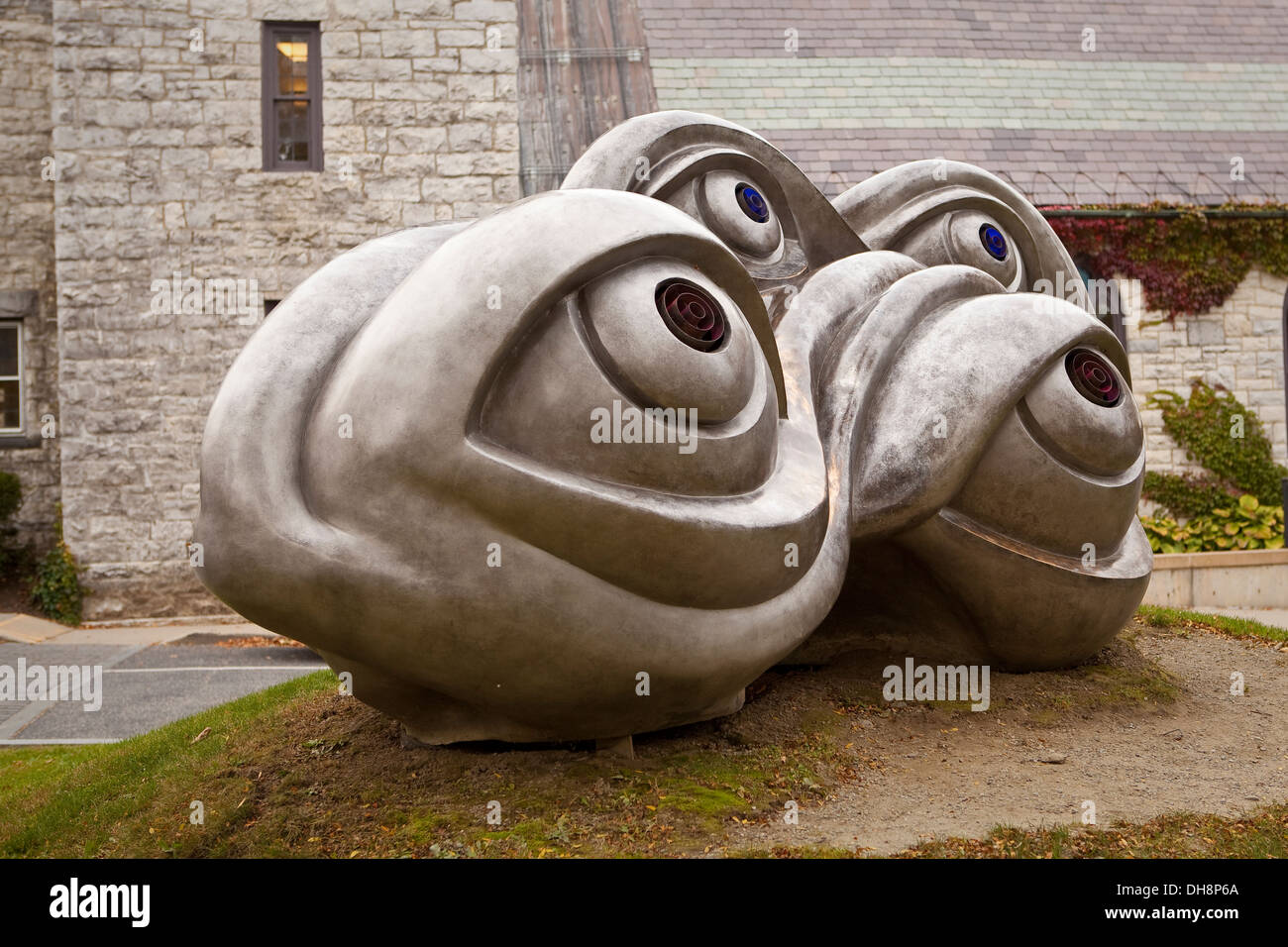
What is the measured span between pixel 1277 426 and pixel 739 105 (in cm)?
746

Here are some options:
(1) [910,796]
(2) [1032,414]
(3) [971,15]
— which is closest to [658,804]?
(1) [910,796]

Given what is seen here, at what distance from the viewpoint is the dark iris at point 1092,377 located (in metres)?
4.86

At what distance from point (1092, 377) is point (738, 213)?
1.73 m

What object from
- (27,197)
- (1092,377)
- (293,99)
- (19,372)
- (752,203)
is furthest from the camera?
(19,372)

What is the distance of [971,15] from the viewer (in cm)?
1467

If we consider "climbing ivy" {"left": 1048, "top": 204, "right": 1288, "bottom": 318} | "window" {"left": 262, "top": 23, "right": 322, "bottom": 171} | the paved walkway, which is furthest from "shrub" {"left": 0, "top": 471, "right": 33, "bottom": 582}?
"climbing ivy" {"left": 1048, "top": 204, "right": 1288, "bottom": 318}

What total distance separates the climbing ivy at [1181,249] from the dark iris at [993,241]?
24.6 feet

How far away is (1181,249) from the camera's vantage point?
12922 millimetres

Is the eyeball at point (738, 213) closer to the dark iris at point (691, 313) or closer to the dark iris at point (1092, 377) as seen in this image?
the dark iris at point (691, 313)

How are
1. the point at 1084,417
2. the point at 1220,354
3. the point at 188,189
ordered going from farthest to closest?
the point at 1220,354 → the point at 188,189 → the point at 1084,417

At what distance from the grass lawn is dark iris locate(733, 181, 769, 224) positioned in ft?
6.98

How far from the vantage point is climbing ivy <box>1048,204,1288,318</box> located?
1279cm

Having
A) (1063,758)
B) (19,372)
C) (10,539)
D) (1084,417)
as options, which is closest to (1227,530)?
(1084,417)

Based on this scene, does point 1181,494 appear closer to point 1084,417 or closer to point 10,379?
point 1084,417
